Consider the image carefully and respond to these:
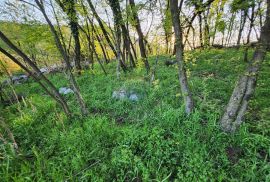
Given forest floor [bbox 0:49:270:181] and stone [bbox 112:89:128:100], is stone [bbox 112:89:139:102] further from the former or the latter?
forest floor [bbox 0:49:270:181]

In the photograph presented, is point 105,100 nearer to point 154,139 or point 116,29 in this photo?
point 154,139

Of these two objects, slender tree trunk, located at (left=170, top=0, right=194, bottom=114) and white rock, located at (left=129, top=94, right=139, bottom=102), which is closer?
slender tree trunk, located at (left=170, top=0, right=194, bottom=114)

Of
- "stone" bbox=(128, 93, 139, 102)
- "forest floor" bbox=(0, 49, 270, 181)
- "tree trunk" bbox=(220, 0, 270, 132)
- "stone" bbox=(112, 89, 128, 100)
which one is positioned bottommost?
"forest floor" bbox=(0, 49, 270, 181)

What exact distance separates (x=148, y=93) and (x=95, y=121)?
199cm

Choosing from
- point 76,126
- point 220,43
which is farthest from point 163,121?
point 220,43

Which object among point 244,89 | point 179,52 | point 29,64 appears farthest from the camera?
point 29,64

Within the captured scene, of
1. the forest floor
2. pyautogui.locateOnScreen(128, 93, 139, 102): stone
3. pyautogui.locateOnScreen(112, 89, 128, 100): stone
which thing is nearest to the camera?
the forest floor

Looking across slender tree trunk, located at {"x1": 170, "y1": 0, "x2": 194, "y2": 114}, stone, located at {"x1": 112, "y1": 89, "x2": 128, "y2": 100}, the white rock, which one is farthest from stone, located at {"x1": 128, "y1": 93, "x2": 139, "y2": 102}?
slender tree trunk, located at {"x1": 170, "y1": 0, "x2": 194, "y2": 114}

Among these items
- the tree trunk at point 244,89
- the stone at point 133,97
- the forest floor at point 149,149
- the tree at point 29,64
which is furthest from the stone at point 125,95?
the tree trunk at point 244,89

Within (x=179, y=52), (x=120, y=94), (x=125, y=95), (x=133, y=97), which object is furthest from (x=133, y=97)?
(x=179, y=52)

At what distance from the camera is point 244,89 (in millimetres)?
Answer: 2779

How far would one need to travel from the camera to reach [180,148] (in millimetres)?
2805

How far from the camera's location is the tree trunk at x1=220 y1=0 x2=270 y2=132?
2488mm

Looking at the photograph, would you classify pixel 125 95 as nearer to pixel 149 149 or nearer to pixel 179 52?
pixel 179 52
